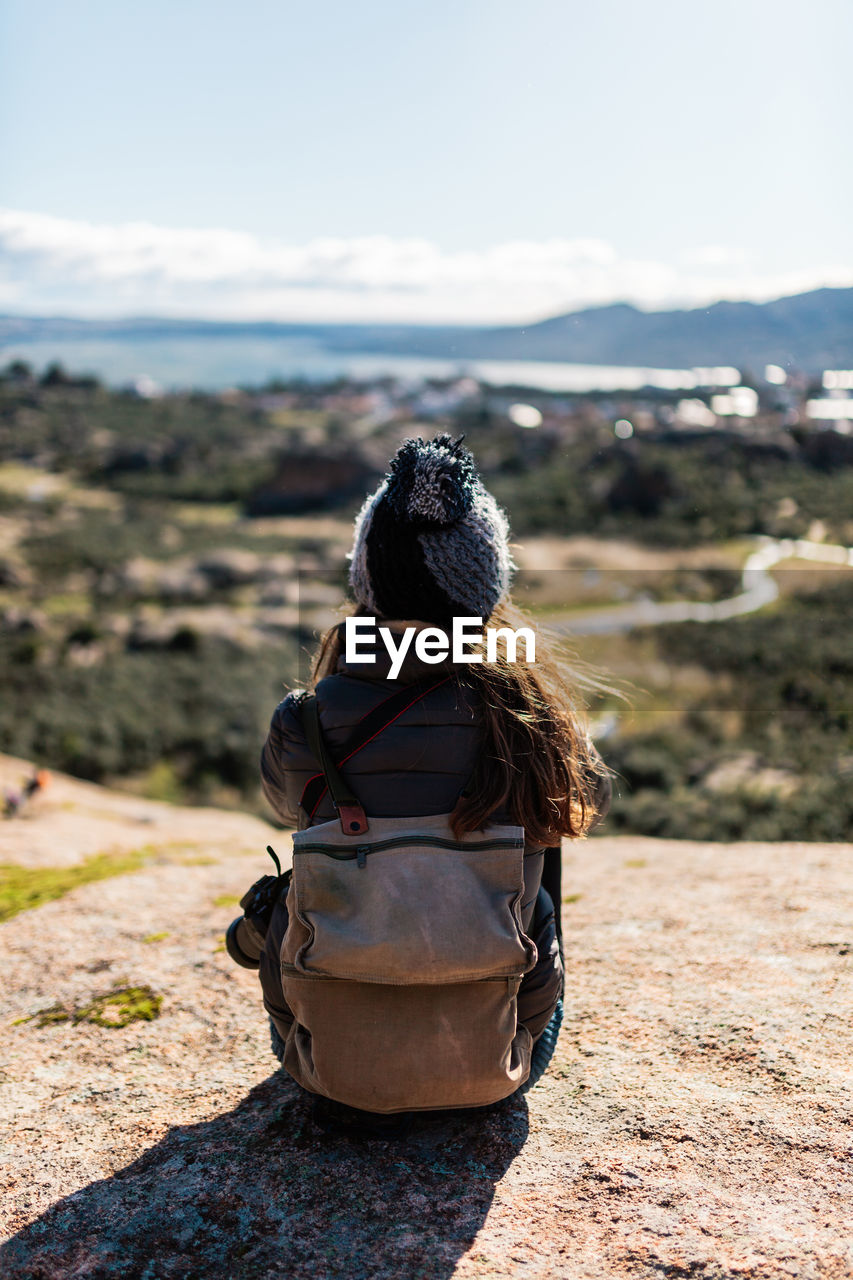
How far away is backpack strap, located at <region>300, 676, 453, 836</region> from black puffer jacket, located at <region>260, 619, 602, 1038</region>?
0.05 ft

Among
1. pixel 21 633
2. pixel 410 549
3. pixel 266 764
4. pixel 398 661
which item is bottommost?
pixel 21 633

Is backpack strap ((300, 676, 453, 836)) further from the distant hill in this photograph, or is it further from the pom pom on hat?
the distant hill

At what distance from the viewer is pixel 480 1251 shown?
1.88m

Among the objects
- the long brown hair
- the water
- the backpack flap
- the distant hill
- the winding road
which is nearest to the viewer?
the backpack flap

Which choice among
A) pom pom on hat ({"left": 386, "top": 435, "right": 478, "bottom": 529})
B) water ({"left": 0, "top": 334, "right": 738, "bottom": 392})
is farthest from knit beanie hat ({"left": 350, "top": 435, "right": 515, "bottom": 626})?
water ({"left": 0, "top": 334, "right": 738, "bottom": 392})

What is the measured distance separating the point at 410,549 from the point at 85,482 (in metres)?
64.6

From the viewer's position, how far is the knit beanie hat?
2094 mm

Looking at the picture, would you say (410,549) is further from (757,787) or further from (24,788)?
(757,787)

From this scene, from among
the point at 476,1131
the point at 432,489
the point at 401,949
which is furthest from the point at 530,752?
the point at 476,1131

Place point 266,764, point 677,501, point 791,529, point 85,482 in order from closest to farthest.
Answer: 1. point 266,764
2. point 791,529
3. point 677,501
4. point 85,482

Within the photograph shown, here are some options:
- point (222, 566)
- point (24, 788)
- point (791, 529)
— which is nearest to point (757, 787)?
point (24, 788)

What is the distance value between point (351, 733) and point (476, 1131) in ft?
3.82

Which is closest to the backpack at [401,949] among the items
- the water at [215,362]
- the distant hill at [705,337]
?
the distant hill at [705,337]

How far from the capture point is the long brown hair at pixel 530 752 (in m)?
1.96
